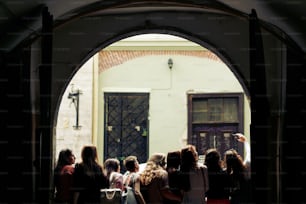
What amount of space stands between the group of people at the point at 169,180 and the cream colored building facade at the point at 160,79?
6679mm

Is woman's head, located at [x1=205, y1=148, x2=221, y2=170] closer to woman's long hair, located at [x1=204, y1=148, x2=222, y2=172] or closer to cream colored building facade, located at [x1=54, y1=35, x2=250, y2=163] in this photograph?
woman's long hair, located at [x1=204, y1=148, x2=222, y2=172]

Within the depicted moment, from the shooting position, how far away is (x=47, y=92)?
16.5 feet

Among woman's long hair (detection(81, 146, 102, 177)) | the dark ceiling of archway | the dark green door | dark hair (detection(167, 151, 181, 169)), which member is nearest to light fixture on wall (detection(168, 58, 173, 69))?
the dark green door

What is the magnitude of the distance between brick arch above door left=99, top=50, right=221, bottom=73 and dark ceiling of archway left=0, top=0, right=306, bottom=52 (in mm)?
6212

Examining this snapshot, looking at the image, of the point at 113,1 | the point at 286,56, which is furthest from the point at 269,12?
the point at 113,1

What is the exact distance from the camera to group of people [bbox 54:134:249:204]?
5586 millimetres

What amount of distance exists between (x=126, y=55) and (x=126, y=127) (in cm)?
144

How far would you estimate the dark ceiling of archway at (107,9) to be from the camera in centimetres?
521

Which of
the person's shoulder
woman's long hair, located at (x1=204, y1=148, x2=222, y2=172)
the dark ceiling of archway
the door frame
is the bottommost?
the person's shoulder

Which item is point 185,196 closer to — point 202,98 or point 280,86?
point 280,86

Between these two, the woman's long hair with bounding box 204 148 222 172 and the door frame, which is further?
the door frame

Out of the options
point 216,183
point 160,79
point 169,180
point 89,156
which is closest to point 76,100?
point 160,79

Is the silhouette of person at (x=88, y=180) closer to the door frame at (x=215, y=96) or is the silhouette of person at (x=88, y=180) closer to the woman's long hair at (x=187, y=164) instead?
the woman's long hair at (x=187, y=164)

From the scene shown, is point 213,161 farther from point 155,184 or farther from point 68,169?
point 68,169
